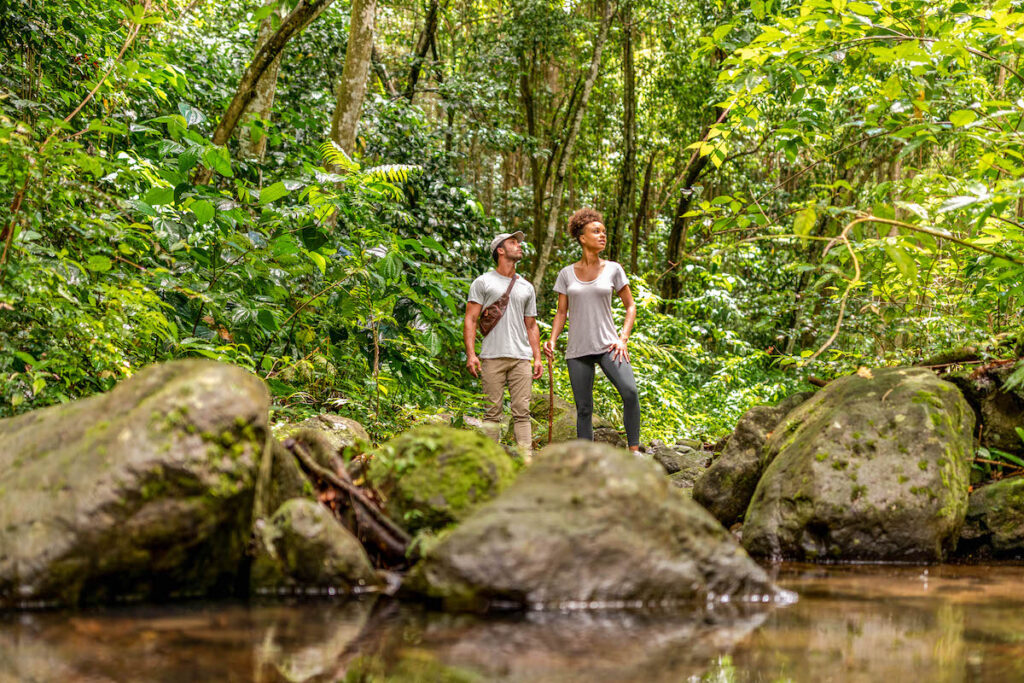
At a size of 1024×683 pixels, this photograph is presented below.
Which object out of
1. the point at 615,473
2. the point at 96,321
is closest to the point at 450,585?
the point at 615,473

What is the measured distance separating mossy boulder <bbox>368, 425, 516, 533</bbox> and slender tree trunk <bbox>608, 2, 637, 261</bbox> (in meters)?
15.3

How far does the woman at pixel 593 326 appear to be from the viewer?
716 centimetres

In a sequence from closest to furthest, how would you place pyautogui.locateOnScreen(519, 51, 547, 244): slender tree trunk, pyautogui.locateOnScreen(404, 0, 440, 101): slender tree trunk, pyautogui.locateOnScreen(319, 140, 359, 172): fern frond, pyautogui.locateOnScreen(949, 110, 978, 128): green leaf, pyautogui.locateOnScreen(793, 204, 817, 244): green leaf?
pyautogui.locateOnScreen(793, 204, 817, 244): green leaf
pyautogui.locateOnScreen(949, 110, 978, 128): green leaf
pyautogui.locateOnScreen(319, 140, 359, 172): fern frond
pyautogui.locateOnScreen(404, 0, 440, 101): slender tree trunk
pyautogui.locateOnScreen(519, 51, 547, 244): slender tree trunk

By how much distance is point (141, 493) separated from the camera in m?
3.37

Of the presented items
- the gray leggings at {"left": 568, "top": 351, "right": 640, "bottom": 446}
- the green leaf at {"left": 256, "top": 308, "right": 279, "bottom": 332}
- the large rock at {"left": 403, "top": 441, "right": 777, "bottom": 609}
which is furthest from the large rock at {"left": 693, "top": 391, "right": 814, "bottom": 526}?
the green leaf at {"left": 256, "top": 308, "right": 279, "bottom": 332}

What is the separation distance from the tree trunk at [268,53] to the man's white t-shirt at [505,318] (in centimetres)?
276

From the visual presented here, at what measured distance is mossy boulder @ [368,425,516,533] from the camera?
4211 millimetres

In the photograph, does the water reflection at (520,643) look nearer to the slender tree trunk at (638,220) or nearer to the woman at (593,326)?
the woman at (593,326)

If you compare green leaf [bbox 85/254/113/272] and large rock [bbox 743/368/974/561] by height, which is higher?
green leaf [bbox 85/254/113/272]

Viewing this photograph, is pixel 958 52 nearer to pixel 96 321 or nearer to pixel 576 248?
pixel 96 321

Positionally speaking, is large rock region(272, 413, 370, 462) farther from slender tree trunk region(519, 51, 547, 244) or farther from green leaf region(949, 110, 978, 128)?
slender tree trunk region(519, 51, 547, 244)

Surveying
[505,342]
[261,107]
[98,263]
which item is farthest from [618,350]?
[261,107]

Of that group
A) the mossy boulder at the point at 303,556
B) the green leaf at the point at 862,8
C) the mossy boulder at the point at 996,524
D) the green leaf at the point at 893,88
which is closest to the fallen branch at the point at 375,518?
the mossy boulder at the point at 303,556

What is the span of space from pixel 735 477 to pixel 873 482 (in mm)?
1278
